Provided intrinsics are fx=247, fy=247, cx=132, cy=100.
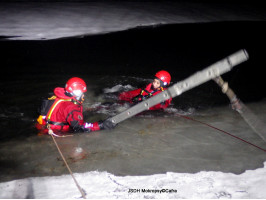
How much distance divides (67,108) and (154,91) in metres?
2.38

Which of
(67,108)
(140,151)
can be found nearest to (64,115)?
(67,108)

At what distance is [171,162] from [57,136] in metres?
2.35

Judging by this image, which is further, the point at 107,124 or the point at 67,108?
the point at 107,124

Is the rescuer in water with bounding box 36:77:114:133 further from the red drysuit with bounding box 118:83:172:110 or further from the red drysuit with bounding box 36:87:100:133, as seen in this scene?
the red drysuit with bounding box 118:83:172:110

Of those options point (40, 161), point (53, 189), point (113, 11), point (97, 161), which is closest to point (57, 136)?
point (40, 161)

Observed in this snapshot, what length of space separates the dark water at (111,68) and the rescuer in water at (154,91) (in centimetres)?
47

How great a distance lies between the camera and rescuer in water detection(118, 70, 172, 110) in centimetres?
632

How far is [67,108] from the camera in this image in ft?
15.7

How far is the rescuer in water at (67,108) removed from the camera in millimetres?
4797

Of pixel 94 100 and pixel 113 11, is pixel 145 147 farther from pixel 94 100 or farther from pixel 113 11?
pixel 113 11

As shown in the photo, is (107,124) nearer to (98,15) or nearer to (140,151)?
(140,151)

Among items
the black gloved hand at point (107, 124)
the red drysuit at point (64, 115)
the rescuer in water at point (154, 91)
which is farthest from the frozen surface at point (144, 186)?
the rescuer in water at point (154, 91)

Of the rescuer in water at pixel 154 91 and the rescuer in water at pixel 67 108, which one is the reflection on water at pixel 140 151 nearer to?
the rescuer in water at pixel 67 108

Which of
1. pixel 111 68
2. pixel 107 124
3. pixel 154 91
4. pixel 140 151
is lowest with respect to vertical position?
pixel 140 151
